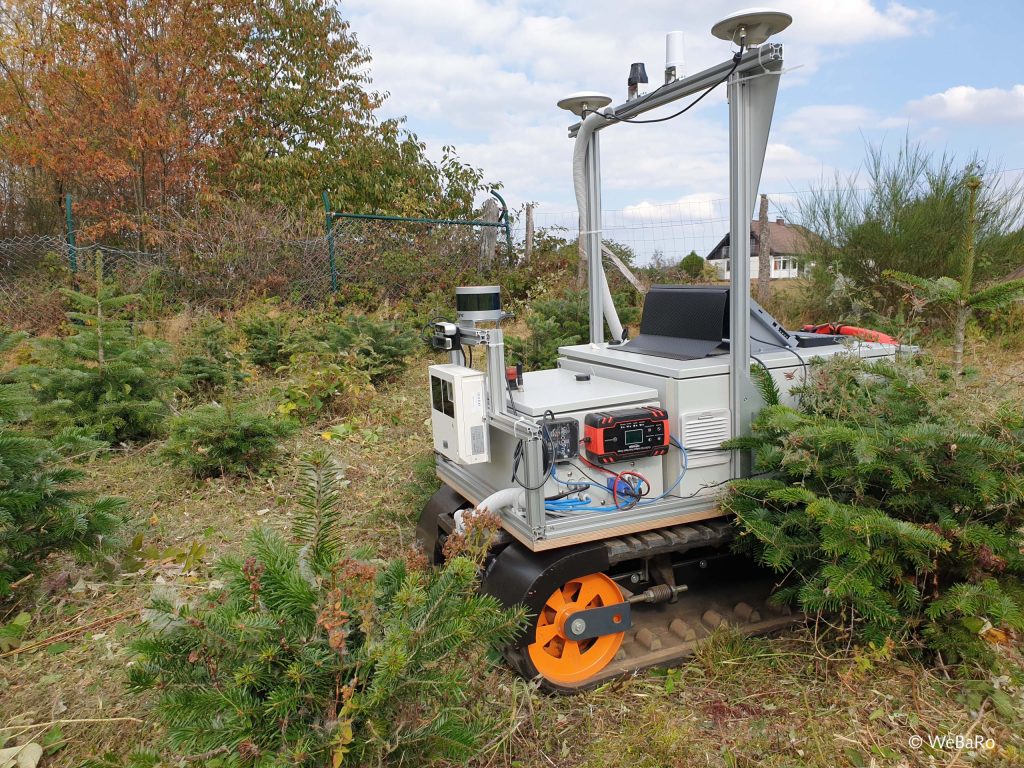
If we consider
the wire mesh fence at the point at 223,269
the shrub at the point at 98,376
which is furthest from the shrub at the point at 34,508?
the wire mesh fence at the point at 223,269

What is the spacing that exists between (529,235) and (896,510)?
974 centimetres

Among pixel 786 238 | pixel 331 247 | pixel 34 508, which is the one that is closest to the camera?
pixel 34 508

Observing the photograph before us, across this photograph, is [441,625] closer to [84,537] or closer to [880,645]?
[880,645]

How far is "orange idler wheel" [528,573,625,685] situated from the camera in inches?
110

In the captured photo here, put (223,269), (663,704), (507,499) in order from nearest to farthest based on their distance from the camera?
(663,704)
(507,499)
(223,269)

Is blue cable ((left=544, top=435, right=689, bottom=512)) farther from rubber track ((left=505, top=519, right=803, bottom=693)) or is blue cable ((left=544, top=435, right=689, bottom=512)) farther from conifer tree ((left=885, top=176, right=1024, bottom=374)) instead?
conifer tree ((left=885, top=176, right=1024, bottom=374))

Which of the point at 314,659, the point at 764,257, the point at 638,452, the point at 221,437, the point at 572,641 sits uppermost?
the point at 764,257

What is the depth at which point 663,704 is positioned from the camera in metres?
→ 2.66

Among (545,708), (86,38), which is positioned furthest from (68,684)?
(86,38)

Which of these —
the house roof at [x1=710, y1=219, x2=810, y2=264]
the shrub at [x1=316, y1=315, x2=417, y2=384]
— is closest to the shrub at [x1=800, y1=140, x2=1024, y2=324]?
the house roof at [x1=710, y1=219, x2=810, y2=264]

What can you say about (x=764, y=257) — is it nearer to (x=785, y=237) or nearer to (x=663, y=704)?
(x=785, y=237)

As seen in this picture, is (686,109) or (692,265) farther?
(692,265)

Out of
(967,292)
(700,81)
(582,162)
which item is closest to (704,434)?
(967,292)

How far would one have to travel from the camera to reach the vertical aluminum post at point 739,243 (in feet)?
9.16
